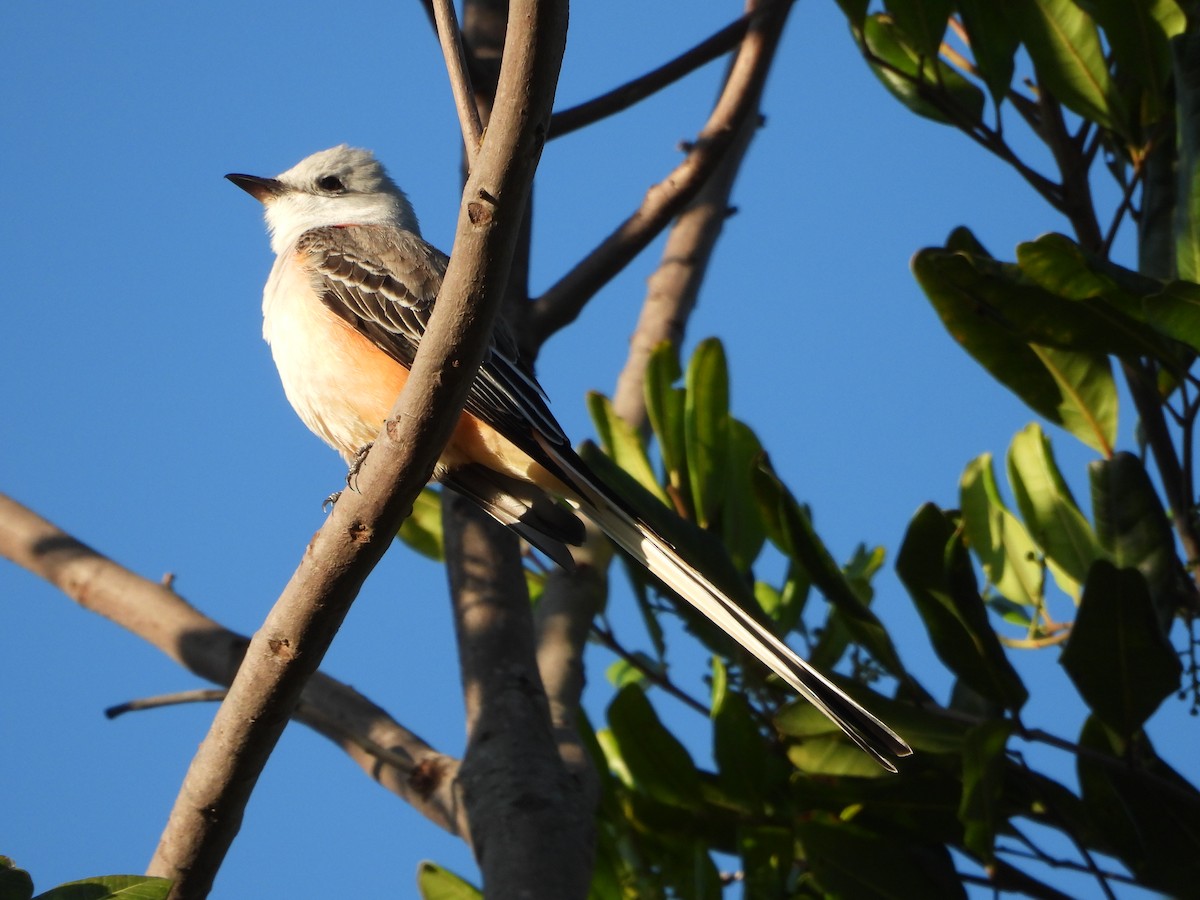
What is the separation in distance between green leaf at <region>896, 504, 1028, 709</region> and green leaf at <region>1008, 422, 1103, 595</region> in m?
0.64

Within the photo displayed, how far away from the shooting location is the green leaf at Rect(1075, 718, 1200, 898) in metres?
3.49

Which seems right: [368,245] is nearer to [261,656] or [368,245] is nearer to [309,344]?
[309,344]

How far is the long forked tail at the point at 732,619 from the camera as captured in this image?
10.4 ft

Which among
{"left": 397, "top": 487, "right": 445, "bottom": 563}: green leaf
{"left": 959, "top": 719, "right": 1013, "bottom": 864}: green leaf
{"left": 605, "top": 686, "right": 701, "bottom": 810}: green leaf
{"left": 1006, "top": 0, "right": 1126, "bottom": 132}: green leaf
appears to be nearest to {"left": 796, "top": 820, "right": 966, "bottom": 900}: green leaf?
{"left": 959, "top": 719, "right": 1013, "bottom": 864}: green leaf

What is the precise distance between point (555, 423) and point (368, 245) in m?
1.35

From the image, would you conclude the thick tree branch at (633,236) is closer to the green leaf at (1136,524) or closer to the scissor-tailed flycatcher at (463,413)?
the scissor-tailed flycatcher at (463,413)

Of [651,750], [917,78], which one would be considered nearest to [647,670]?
[651,750]

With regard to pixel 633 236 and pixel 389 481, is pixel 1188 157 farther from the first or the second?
pixel 389 481

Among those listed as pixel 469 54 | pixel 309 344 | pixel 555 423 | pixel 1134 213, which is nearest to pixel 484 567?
pixel 555 423

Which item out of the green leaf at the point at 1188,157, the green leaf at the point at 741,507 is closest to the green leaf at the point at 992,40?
the green leaf at the point at 1188,157

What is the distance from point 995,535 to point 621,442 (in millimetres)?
1350

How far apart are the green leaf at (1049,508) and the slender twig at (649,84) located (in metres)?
1.98

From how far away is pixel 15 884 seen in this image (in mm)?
2182

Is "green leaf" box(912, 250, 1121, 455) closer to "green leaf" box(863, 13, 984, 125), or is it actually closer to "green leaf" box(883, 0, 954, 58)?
"green leaf" box(863, 13, 984, 125)
